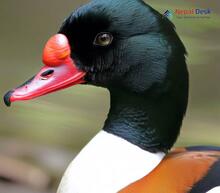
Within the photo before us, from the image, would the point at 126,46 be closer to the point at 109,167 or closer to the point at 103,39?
the point at 103,39

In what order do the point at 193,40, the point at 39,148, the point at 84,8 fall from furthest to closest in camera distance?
the point at 39,148, the point at 193,40, the point at 84,8

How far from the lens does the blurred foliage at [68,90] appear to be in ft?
4.15

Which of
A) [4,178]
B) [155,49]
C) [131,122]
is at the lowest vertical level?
[4,178]

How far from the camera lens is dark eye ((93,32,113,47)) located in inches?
33.8

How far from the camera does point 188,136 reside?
1311mm

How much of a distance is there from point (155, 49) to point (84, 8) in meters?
0.16

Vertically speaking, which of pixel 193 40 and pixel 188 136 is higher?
pixel 193 40

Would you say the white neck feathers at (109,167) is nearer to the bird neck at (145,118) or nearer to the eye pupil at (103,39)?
the bird neck at (145,118)

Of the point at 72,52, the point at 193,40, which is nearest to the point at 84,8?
the point at 72,52

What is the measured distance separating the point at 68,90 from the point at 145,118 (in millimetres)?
513

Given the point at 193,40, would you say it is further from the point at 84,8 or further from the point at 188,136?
the point at 84,8

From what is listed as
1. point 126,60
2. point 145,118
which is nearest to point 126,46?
point 126,60

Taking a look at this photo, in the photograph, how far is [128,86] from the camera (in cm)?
89

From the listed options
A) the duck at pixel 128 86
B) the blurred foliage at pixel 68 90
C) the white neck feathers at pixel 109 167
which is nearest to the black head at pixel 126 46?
the duck at pixel 128 86
